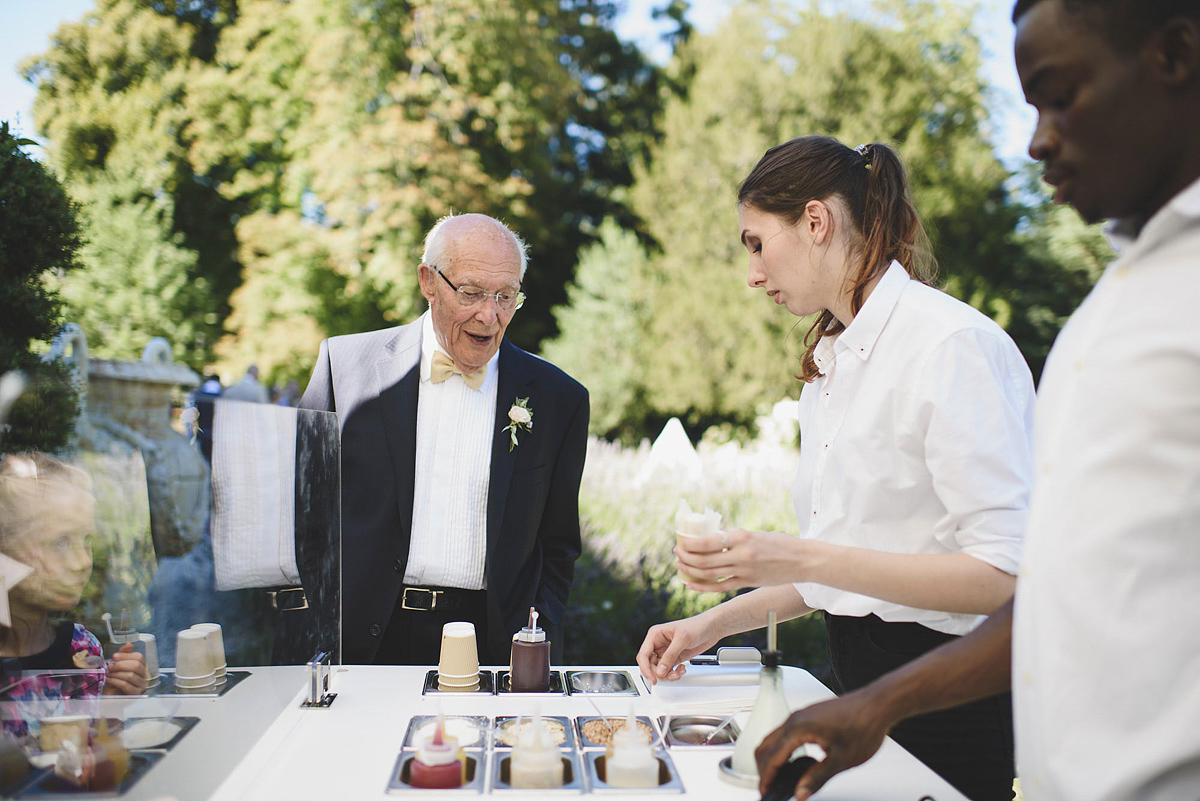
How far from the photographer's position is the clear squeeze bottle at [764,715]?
72.0 inches

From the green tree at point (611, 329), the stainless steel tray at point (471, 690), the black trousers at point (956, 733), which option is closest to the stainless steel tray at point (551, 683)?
the stainless steel tray at point (471, 690)

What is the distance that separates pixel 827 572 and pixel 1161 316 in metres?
0.78

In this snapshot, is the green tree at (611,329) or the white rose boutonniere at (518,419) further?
the green tree at (611,329)

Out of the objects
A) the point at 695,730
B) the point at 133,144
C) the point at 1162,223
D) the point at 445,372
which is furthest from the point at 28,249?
the point at 133,144

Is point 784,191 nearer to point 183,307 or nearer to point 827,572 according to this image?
point 827,572

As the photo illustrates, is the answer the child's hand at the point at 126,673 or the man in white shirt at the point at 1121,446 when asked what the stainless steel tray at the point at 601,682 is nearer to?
the child's hand at the point at 126,673

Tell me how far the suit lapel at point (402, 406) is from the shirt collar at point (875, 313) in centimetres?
158

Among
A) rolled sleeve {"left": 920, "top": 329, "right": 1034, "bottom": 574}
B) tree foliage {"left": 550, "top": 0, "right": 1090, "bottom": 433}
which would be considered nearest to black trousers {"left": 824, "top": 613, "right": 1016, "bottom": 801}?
rolled sleeve {"left": 920, "top": 329, "right": 1034, "bottom": 574}

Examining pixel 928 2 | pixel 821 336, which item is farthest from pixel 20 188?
pixel 928 2

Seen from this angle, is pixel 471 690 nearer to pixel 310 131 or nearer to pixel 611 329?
pixel 310 131

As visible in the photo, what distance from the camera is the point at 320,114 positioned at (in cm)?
1500

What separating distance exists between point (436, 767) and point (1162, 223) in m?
1.49

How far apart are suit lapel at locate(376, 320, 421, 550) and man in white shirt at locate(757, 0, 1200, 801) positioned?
2.15 m

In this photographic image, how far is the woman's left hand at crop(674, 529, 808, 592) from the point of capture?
1725 mm
